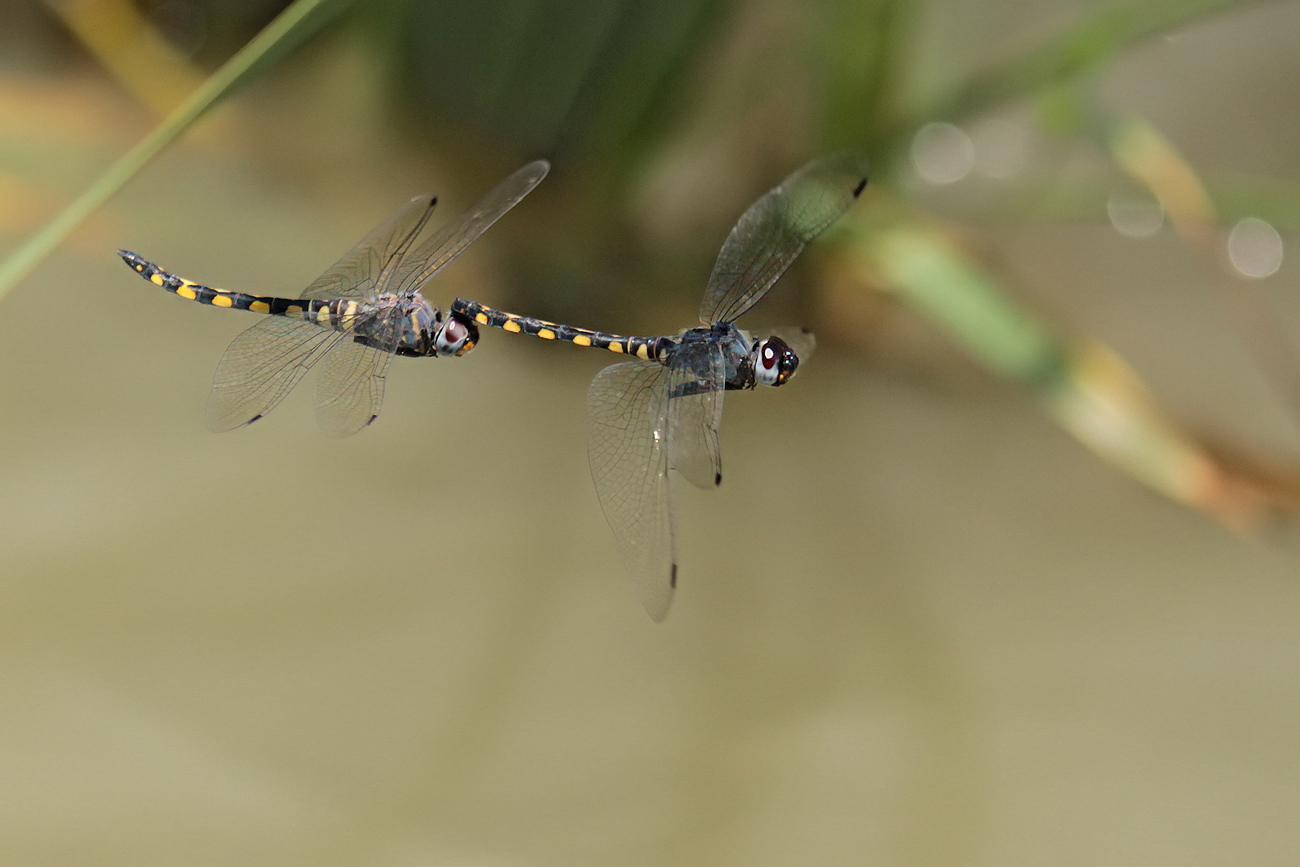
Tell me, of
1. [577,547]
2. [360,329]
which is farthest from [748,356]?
[577,547]

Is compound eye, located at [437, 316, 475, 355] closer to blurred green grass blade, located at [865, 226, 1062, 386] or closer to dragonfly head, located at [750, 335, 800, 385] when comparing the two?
dragonfly head, located at [750, 335, 800, 385]

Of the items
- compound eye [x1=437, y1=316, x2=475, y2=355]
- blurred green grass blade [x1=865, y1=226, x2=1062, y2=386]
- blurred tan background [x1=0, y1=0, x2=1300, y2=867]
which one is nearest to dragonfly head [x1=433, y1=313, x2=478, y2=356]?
compound eye [x1=437, y1=316, x2=475, y2=355]

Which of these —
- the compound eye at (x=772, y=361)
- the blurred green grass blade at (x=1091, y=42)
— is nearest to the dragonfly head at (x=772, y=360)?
the compound eye at (x=772, y=361)

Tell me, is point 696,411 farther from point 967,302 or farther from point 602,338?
point 967,302

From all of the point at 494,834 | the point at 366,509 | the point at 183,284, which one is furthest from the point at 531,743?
the point at 183,284

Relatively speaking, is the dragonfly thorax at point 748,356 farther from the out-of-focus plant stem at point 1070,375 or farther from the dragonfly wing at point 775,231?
the out-of-focus plant stem at point 1070,375

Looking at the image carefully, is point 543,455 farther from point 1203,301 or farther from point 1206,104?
point 1206,104

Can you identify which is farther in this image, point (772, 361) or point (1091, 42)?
point (1091, 42)
